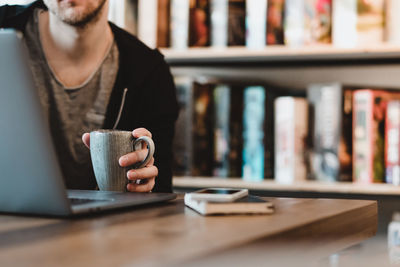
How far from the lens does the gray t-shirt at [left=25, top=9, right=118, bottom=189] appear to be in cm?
143

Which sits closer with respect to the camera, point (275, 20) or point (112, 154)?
point (112, 154)

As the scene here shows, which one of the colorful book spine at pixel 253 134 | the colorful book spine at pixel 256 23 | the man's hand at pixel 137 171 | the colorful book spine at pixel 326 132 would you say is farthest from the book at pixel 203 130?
the man's hand at pixel 137 171

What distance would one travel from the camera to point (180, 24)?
66.2 inches

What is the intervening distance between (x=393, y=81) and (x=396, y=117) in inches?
11.7

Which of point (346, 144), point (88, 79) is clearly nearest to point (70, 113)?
point (88, 79)

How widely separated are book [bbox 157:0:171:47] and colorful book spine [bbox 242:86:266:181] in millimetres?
333

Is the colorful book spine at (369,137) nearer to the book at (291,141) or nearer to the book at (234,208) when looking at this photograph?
the book at (291,141)

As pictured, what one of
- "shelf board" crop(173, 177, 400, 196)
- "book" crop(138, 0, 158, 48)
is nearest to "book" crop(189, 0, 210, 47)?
"book" crop(138, 0, 158, 48)

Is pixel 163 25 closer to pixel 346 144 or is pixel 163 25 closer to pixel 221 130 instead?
pixel 221 130

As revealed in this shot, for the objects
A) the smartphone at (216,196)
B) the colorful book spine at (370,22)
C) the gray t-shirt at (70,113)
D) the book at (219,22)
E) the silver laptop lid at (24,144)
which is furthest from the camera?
the book at (219,22)

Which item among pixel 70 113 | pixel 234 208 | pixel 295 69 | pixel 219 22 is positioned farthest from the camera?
pixel 295 69

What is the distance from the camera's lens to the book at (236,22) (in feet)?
5.35

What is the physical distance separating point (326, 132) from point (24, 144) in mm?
1230

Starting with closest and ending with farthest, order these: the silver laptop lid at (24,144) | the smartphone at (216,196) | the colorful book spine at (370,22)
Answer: the silver laptop lid at (24,144), the smartphone at (216,196), the colorful book spine at (370,22)
